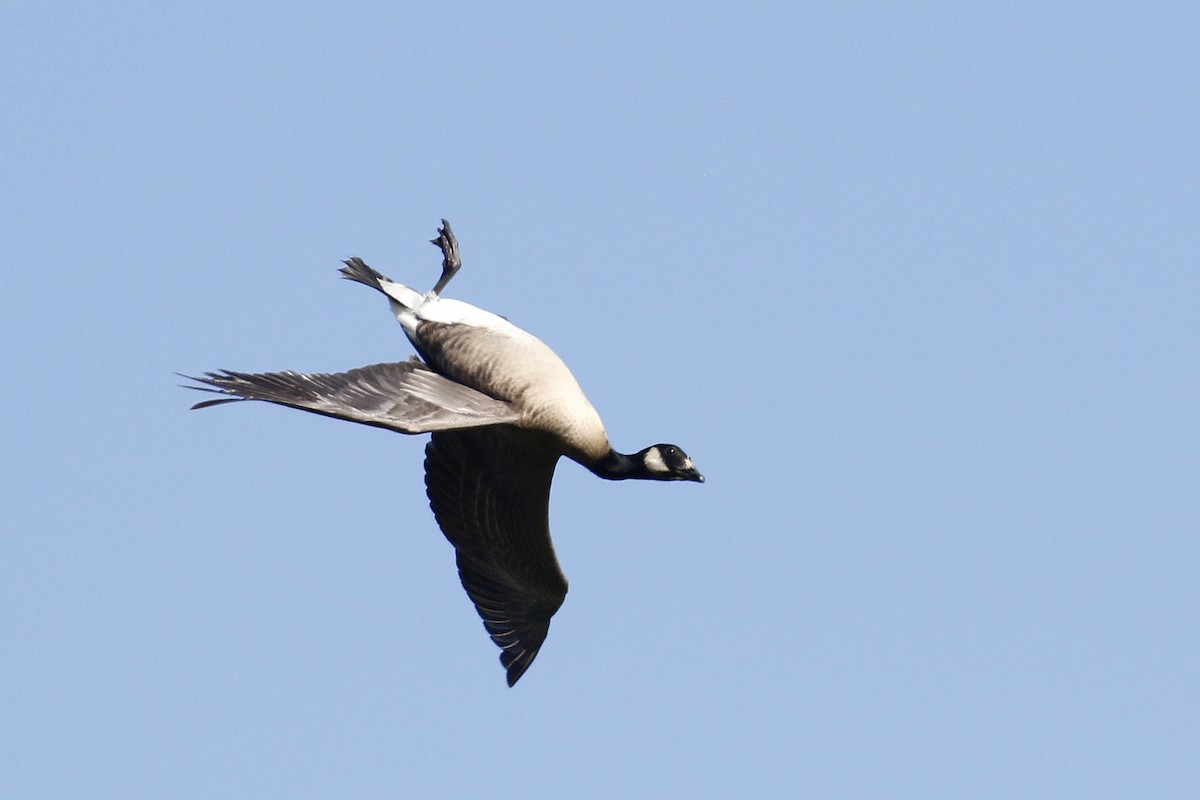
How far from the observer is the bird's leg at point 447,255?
14.5 meters

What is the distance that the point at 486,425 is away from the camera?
Result: 12.8 meters

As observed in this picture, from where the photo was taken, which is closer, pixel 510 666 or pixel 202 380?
pixel 202 380

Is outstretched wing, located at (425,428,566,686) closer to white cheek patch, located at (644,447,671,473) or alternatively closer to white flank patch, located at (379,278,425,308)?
white cheek patch, located at (644,447,671,473)

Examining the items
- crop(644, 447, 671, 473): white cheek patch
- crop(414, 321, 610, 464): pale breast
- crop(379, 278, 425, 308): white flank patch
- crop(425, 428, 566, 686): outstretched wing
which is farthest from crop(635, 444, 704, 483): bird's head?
crop(379, 278, 425, 308): white flank patch

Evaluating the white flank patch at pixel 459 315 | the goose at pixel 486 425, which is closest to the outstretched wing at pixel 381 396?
the goose at pixel 486 425

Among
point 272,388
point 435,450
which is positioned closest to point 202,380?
point 272,388

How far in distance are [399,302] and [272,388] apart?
2539mm

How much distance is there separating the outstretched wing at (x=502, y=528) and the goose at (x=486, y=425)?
1 centimetres

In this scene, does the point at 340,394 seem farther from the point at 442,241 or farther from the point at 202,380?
the point at 442,241

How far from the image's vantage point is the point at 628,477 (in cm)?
1356

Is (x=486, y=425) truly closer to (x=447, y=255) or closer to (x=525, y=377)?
(x=525, y=377)

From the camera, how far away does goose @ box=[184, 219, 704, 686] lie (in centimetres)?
1198

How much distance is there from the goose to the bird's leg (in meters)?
0.01

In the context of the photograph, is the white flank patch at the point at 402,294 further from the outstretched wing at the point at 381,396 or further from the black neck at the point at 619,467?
the black neck at the point at 619,467
